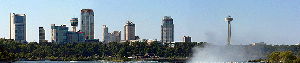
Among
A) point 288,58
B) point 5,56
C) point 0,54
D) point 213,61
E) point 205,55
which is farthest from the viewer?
point 205,55

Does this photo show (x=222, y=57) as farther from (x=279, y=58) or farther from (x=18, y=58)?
(x=18, y=58)

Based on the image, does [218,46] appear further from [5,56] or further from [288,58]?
[5,56]

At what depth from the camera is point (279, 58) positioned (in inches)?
4897

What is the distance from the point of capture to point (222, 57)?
16200cm

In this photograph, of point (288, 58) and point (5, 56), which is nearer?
point (288, 58)

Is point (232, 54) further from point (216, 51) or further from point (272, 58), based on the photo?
point (272, 58)

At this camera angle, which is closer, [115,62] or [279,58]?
[279,58]

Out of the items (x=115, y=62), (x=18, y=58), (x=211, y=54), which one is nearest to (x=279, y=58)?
(x=211, y=54)

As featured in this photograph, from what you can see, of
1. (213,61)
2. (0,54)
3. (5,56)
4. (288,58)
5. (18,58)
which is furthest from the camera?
(18,58)

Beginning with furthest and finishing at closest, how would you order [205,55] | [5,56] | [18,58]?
[18,58] < [205,55] < [5,56]

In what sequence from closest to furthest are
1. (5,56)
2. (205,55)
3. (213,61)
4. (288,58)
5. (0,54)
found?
(288,58) < (0,54) < (5,56) < (213,61) < (205,55)

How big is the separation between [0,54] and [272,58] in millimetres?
77484

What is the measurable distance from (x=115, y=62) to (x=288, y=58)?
318 ft

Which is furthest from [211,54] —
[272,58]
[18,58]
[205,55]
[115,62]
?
[18,58]
